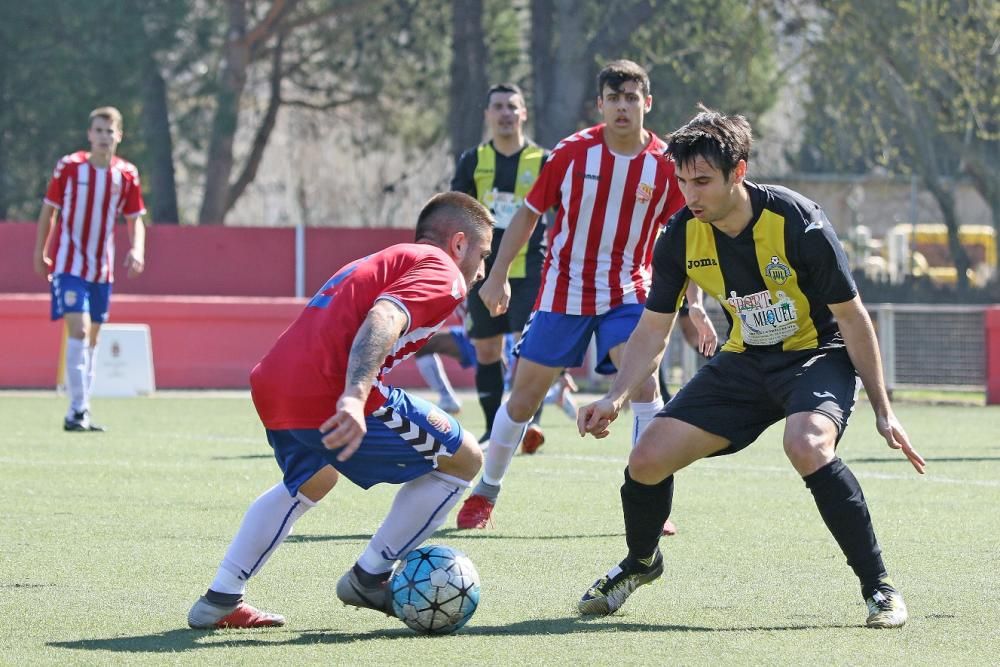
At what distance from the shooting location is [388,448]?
16.8ft

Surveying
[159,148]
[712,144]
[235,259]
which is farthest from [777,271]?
[159,148]

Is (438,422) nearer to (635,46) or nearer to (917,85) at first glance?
(917,85)

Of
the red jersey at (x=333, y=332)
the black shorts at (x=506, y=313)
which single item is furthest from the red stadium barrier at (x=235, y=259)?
the red jersey at (x=333, y=332)

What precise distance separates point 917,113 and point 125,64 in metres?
11.1

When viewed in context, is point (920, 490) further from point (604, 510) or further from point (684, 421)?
point (684, 421)

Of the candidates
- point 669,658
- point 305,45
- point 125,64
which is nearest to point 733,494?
point 669,658

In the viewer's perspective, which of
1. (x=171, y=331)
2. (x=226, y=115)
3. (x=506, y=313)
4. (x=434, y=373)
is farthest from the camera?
(x=226, y=115)

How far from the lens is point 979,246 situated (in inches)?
1446

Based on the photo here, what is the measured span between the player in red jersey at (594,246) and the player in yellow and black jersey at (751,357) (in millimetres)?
1966

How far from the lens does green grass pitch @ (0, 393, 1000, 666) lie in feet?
16.0

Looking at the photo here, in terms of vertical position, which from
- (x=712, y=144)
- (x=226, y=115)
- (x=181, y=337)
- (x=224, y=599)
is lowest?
(x=181, y=337)

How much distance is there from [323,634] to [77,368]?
7.51 m

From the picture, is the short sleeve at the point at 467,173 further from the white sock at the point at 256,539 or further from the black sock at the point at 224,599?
the black sock at the point at 224,599

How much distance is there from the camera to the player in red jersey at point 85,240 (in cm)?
1222
